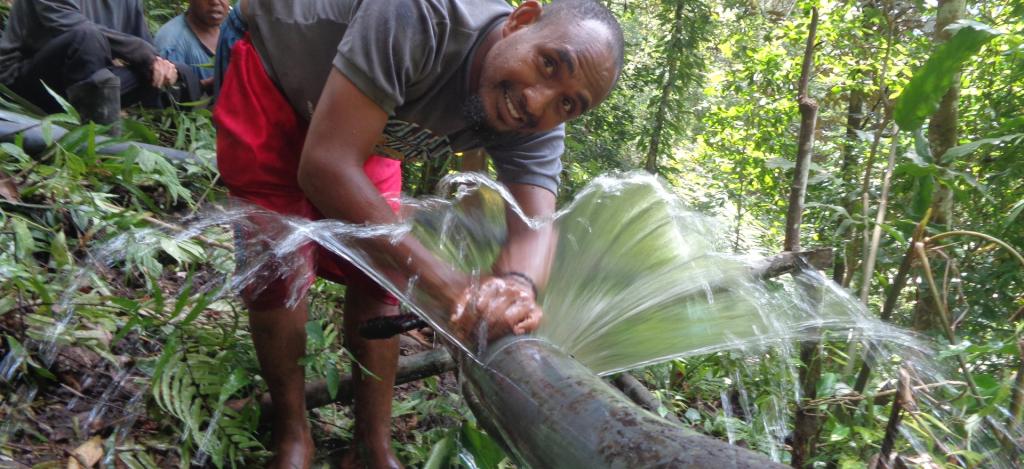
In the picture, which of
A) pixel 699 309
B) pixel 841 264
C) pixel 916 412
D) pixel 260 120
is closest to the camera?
pixel 916 412

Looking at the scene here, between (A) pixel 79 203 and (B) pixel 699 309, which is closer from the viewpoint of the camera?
(B) pixel 699 309

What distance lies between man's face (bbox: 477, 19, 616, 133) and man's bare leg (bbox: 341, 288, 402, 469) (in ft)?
2.56

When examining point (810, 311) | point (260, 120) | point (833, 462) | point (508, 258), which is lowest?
point (833, 462)

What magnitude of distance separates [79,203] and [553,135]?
1.86 m

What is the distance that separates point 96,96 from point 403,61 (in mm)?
2820

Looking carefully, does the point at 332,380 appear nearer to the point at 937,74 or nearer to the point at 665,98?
the point at 937,74

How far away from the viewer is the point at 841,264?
325 centimetres

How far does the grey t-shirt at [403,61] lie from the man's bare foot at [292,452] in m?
0.88

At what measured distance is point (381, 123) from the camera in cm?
193

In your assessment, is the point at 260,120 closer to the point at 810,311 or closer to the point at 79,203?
the point at 79,203

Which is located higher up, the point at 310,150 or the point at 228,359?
the point at 310,150

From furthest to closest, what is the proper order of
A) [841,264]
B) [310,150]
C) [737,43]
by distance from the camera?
1. [737,43]
2. [841,264]
3. [310,150]

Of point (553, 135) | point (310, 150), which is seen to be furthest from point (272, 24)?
point (553, 135)

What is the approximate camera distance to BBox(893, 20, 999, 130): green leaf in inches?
89.3
